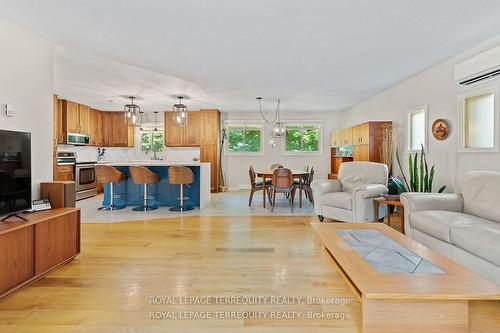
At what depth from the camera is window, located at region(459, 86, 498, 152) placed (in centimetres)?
330

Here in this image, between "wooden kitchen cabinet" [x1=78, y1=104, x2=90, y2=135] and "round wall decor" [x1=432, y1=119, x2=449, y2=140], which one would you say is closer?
"round wall decor" [x1=432, y1=119, x2=449, y2=140]

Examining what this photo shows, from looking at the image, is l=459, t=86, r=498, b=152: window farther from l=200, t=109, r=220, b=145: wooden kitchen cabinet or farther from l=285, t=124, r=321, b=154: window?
l=200, t=109, r=220, b=145: wooden kitchen cabinet

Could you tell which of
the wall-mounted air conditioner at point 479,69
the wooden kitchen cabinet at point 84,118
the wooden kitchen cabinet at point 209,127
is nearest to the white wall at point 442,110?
the wall-mounted air conditioner at point 479,69

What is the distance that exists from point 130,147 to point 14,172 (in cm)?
645

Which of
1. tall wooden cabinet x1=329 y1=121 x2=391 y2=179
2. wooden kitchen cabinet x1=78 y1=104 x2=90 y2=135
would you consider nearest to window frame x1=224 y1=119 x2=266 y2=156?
tall wooden cabinet x1=329 y1=121 x2=391 y2=179

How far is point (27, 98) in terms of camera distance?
2.81 meters

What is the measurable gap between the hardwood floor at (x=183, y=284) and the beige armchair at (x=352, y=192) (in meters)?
0.76

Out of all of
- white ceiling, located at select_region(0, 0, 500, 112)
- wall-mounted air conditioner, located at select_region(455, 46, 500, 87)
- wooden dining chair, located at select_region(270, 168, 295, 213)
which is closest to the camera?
white ceiling, located at select_region(0, 0, 500, 112)

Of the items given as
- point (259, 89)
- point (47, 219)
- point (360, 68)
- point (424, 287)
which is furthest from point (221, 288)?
point (259, 89)

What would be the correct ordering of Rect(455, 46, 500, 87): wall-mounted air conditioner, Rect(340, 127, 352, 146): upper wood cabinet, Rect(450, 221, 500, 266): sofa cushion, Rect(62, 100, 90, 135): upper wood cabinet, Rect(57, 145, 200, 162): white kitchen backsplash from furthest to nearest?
Rect(57, 145, 200, 162): white kitchen backsplash < Rect(62, 100, 90, 135): upper wood cabinet < Rect(340, 127, 352, 146): upper wood cabinet < Rect(455, 46, 500, 87): wall-mounted air conditioner < Rect(450, 221, 500, 266): sofa cushion

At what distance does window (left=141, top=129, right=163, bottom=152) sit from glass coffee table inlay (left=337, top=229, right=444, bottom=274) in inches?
281

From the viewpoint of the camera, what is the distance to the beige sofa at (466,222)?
2.16 metres

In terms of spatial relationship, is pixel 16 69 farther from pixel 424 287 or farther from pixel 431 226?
pixel 431 226

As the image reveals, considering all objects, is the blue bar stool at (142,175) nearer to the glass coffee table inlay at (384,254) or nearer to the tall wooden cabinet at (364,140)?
the glass coffee table inlay at (384,254)
